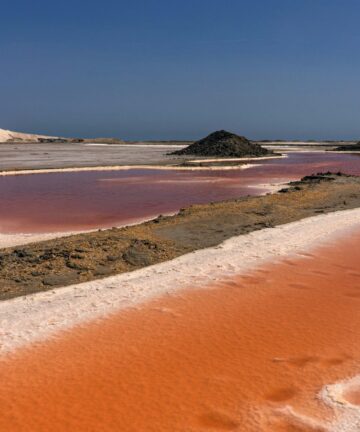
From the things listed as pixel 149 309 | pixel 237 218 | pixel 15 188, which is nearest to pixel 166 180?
pixel 15 188

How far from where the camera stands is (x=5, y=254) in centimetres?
1205

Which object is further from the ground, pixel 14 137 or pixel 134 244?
pixel 14 137

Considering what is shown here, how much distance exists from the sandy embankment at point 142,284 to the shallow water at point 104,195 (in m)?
6.56

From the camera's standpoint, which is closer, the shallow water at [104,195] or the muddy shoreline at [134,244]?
the muddy shoreline at [134,244]

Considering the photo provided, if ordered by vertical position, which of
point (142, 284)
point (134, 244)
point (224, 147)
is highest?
point (224, 147)

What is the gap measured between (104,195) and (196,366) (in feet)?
67.8

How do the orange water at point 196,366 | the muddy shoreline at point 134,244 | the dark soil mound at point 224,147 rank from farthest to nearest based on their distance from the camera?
the dark soil mound at point 224,147 < the muddy shoreline at point 134,244 < the orange water at point 196,366

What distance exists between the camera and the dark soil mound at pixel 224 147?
6400 centimetres

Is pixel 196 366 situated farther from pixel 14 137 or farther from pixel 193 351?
pixel 14 137

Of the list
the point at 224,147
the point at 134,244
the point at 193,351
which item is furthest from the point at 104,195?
the point at 224,147

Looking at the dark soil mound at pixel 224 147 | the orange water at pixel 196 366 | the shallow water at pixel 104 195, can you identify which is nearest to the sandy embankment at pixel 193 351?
the orange water at pixel 196 366

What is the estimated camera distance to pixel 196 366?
285 inches

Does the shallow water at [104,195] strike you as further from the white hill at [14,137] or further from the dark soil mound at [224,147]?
the white hill at [14,137]

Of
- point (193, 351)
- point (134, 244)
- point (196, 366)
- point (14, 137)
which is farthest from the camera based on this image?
point (14, 137)
